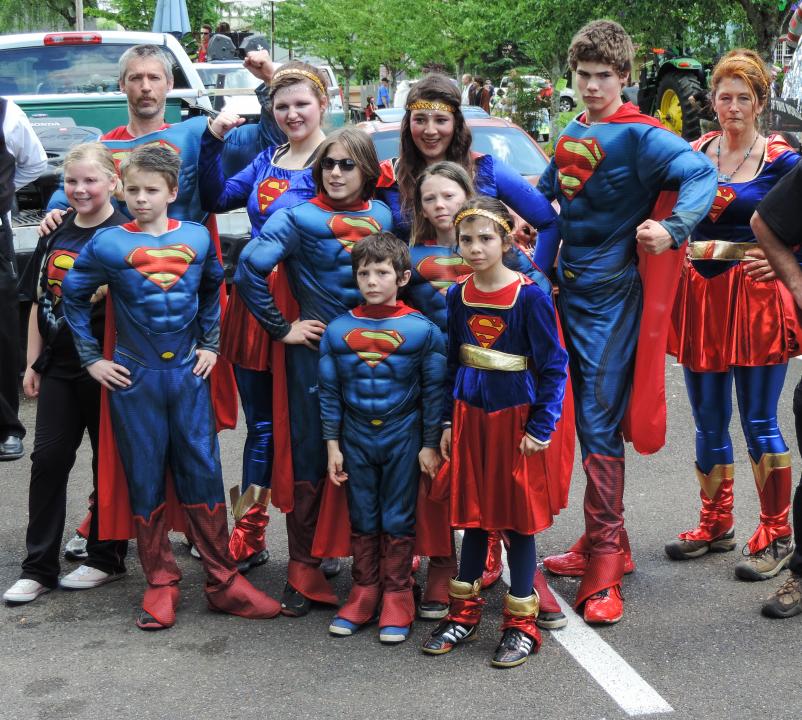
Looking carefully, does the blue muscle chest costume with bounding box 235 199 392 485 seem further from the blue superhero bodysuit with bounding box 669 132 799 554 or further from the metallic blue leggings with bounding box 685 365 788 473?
the metallic blue leggings with bounding box 685 365 788 473

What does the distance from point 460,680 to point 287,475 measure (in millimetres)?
1110

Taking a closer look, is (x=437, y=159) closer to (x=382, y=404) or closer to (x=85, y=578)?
(x=382, y=404)

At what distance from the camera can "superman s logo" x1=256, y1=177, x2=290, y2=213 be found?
4.56 metres

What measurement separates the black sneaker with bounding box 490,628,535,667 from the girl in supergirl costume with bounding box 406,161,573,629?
26 centimetres

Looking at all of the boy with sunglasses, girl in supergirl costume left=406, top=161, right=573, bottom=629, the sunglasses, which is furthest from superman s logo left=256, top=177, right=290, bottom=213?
girl in supergirl costume left=406, top=161, right=573, bottom=629

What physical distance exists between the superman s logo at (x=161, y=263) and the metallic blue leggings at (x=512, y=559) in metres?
1.39

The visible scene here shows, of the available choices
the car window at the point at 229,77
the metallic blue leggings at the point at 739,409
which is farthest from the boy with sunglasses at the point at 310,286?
the car window at the point at 229,77

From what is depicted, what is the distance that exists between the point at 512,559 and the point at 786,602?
1.05 metres

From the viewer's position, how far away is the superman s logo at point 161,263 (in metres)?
4.22

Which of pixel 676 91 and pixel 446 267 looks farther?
pixel 676 91

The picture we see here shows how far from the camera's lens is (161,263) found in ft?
13.9

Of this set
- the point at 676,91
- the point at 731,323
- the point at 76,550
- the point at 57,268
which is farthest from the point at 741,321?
the point at 676,91

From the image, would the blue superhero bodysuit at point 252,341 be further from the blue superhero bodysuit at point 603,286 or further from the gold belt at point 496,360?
the blue superhero bodysuit at point 603,286

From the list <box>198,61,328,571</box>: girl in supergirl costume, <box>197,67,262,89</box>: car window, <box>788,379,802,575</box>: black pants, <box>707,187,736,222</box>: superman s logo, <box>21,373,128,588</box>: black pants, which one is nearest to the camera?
<box>788,379,802,575</box>: black pants
